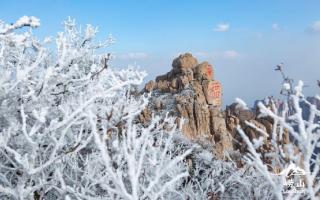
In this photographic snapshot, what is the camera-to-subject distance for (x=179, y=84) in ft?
214

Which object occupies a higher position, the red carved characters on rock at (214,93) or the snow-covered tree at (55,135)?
the snow-covered tree at (55,135)

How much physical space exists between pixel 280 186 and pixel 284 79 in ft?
2.72

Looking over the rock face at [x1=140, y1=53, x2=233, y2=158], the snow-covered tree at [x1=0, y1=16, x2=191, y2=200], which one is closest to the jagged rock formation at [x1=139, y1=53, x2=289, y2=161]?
the rock face at [x1=140, y1=53, x2=233, y2=158]

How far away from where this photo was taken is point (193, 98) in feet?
203

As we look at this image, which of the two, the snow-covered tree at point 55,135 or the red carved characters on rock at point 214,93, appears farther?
the red carved characters on rock at point 214,93

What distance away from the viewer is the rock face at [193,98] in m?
57.5

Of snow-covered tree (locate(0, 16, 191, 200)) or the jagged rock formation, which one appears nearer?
snow-covered tree (locate(0, 16, 191, 200))

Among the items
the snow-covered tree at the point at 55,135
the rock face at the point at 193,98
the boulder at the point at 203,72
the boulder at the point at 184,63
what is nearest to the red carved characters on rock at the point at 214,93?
the rock face at the point at 193,98

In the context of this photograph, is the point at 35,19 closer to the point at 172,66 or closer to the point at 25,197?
the point at 25,197

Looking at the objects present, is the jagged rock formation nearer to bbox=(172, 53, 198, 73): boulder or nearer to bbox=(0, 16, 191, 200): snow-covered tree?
bbox=(172, 53, 198, 73): boulder

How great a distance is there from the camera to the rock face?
57509 mm

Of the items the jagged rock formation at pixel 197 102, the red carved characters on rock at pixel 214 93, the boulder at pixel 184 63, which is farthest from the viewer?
the boulder at pixel 184 63

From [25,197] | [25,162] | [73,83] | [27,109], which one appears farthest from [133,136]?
[73,83]

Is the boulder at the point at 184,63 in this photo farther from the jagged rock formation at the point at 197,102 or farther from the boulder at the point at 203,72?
the boulder at the point at 203,72
